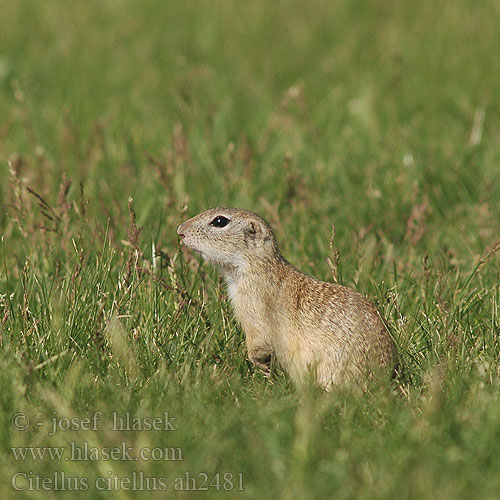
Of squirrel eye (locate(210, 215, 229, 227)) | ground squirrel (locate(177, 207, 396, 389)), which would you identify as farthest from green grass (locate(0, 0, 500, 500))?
squirrel eye (locate(210, 215, 229, 227))

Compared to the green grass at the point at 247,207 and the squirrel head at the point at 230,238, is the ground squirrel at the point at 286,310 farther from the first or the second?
the green grass at the point at 247,207

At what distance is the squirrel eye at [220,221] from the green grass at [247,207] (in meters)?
0.30

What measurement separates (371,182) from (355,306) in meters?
2.37

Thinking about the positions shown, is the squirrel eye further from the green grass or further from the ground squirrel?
the green grass

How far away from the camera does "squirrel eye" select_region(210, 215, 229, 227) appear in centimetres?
443

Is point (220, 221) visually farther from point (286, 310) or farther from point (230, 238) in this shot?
point (286, 310)

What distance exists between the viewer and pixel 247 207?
597cm

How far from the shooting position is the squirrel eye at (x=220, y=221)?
14.5 feet

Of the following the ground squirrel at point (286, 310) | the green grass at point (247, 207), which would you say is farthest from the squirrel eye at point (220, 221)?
the green grass at point (247, 207)

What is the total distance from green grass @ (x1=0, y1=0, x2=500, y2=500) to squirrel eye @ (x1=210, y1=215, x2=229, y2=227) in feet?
0.97

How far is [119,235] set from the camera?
5.45 m

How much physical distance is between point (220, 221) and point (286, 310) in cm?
59

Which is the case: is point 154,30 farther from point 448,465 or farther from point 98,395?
point 448,465

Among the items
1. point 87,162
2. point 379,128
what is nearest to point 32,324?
point 87,162
